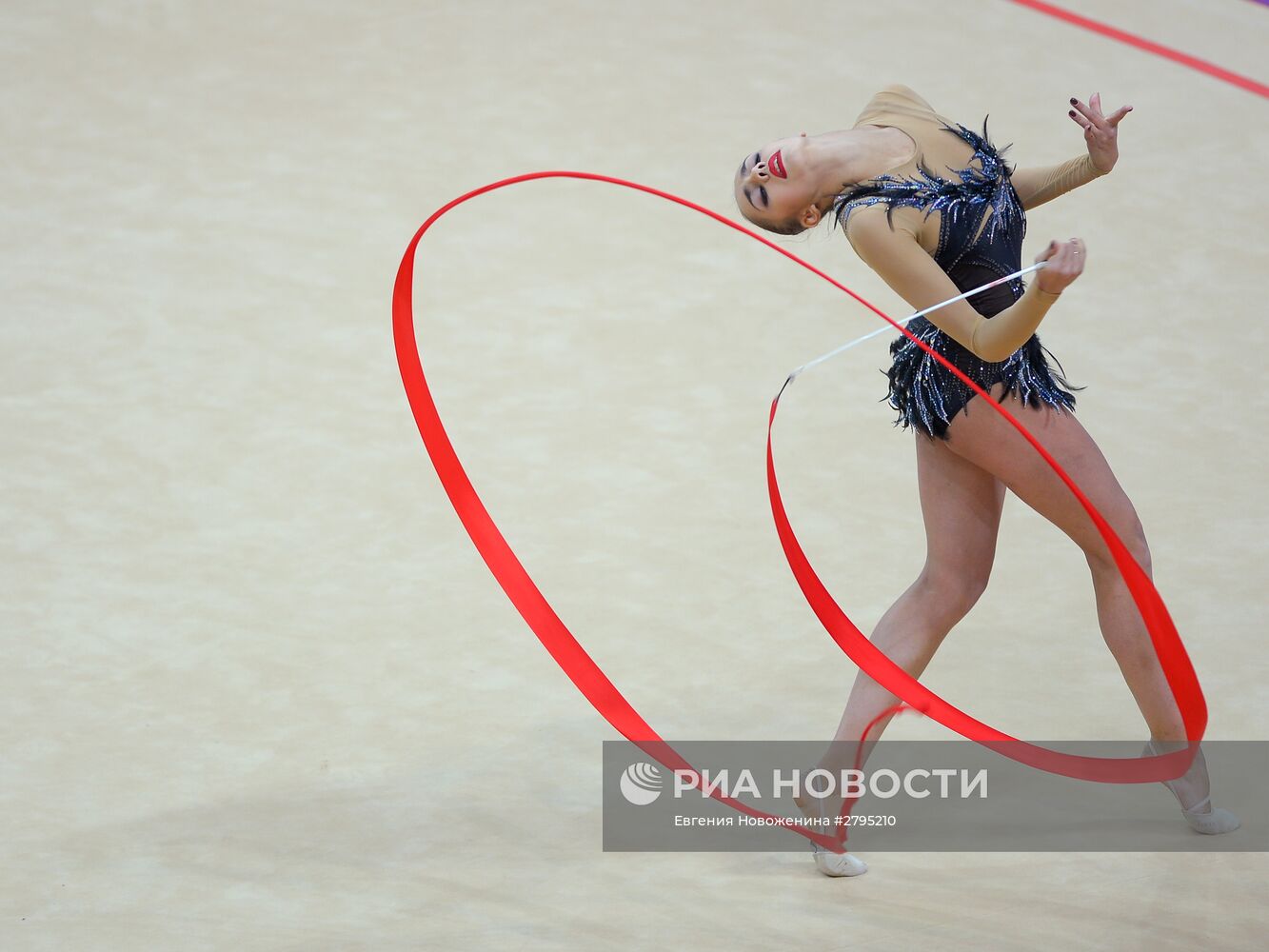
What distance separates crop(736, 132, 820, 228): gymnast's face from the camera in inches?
91.7

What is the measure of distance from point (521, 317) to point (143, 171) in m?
1.61

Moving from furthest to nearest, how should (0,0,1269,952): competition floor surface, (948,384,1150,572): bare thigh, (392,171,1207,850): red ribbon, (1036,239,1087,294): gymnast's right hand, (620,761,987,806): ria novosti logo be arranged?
(620,761,987,806): ria novosti logo < (0,0,1269,952): competition floor surface < (948,384,1150,572): bare thigh < (392,171,1207,850): red ribbon < (1036,239,1087,294): gymnast's right hand

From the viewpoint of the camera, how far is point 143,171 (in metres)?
5.31

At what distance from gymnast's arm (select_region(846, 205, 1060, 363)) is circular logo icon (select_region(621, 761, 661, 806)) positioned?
1.02 metres

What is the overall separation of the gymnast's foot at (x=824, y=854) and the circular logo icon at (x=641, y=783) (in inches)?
12.8

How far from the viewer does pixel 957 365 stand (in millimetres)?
2406

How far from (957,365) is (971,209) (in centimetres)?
24

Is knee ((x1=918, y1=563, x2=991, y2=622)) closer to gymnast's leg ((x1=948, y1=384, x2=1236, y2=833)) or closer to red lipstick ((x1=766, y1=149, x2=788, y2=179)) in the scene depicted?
gymnast's leg ((x1=948, y1=384, x2=1236, y2=833))

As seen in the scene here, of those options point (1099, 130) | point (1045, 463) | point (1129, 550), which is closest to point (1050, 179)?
point (1099, 130)

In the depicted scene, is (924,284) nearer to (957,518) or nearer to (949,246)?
(949,246)

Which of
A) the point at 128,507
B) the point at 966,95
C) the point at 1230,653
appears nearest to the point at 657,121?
the point at 966,95

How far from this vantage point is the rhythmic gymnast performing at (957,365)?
2.27 metres

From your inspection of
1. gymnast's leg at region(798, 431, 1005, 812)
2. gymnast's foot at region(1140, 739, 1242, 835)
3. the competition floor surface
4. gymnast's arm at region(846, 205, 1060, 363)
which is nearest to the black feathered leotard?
gymnast's arm at region(846, 205, 1060, 363)

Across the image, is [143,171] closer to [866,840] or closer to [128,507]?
[128,507]
